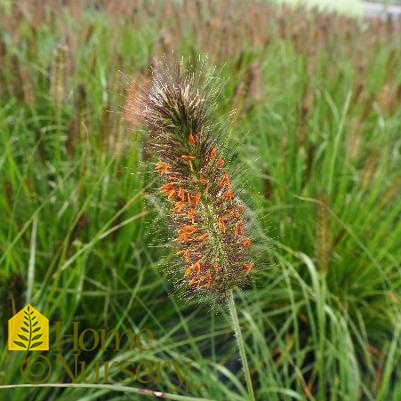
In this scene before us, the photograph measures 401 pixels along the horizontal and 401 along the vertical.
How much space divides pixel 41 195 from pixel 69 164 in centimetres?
18

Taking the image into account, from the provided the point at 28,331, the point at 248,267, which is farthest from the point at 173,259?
the point at 248,267

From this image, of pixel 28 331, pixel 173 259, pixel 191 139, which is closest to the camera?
pixel 191 139

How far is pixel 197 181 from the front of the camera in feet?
2.50

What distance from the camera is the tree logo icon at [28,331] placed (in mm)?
1219

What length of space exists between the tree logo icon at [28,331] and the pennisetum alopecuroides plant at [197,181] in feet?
1.75

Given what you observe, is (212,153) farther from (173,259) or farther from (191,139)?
(173,259)

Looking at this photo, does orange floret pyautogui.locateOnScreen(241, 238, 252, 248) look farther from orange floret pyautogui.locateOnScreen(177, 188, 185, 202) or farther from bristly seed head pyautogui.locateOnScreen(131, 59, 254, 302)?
orange floret pyautogui.locateOnScreen(177, 188, 185, 202)

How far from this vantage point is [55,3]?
3.93 m

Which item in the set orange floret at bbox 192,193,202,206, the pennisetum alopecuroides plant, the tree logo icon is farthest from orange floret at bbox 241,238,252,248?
the tree logo icon

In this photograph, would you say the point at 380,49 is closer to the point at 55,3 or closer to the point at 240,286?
the point at 55,3

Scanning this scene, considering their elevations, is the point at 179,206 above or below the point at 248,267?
above

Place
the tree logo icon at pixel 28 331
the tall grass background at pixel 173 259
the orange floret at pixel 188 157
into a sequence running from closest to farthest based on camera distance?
1. the orange floret at pixel 188 157
2. the tree logo icon at pixel 28 331
3. the tall grass background at pixel 173 259

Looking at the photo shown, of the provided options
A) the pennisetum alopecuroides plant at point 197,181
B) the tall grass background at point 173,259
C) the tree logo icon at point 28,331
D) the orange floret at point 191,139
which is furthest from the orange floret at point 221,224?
the tree logo icon at point 28,331

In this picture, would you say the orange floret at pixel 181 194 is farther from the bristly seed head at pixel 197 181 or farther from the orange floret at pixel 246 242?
the orange floret at pixel 246 242
